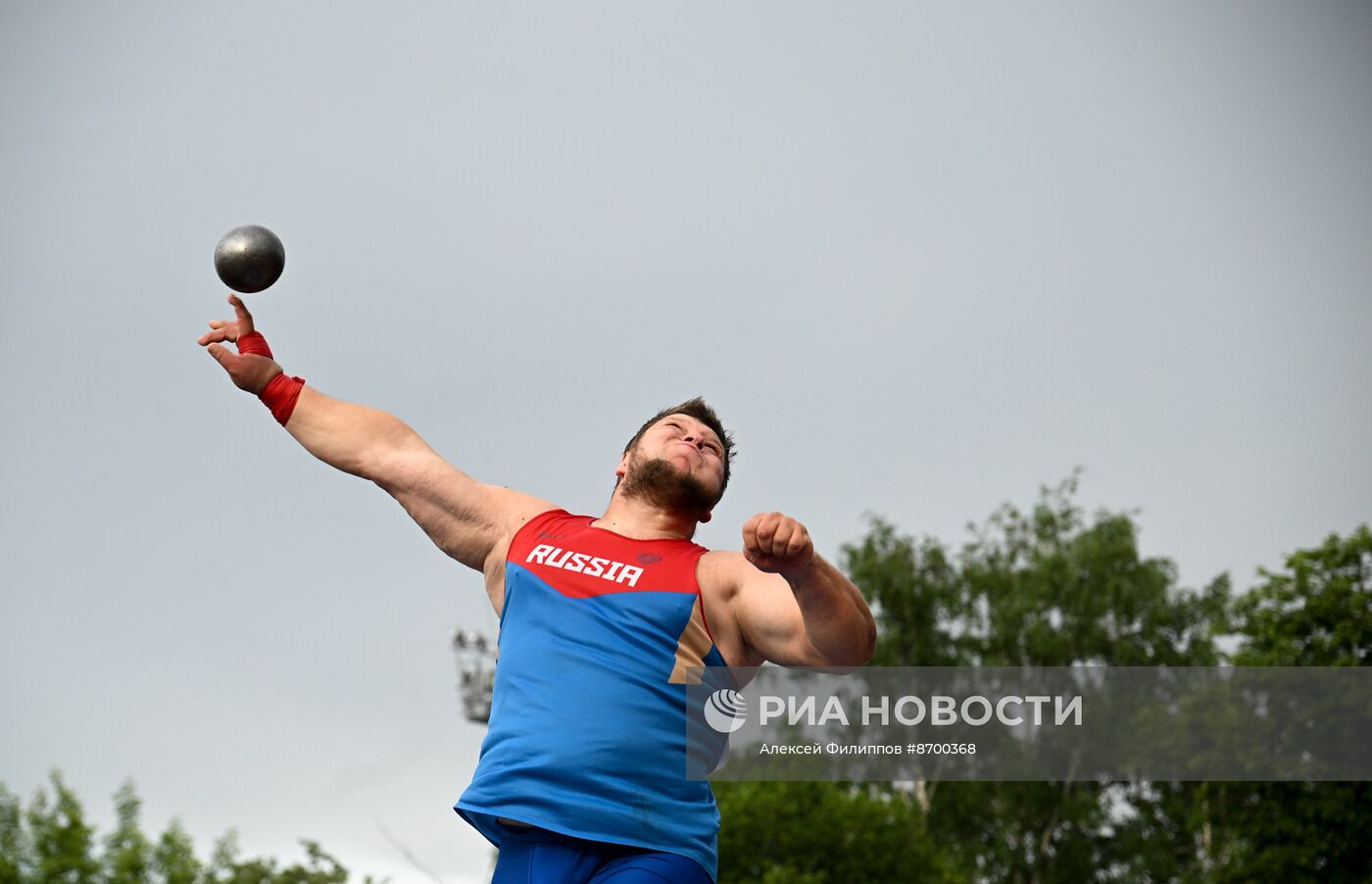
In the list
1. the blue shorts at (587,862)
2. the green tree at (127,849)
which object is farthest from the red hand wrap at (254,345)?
the green tree at (127,849)

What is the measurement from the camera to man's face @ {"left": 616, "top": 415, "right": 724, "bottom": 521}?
4812 mm

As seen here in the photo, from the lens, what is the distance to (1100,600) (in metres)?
37.2

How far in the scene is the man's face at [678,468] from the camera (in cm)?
481

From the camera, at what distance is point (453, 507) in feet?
16.2

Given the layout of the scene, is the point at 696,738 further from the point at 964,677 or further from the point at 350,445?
the point at 964,677

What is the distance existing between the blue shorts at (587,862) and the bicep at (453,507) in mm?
1136

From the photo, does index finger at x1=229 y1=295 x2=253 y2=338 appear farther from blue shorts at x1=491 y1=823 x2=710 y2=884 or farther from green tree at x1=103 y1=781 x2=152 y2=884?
green tree at x1=103 y1=781 x2=152 y2=884

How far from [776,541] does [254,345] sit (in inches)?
101

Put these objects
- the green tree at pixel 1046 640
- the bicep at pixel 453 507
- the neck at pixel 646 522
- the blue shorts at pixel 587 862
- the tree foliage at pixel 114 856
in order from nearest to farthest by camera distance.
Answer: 1. the blue shorts at pixel 587 862
2. the neck at pixel 646 522
3. the bicep at pixel 453 507
4. the tree foliage at pixel 114 856
5. the green tree at pixel 1046 640

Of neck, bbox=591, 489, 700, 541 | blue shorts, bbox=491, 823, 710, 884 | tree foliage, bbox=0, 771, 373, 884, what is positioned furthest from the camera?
tree foliage, bbox=0, 771, 373, 884

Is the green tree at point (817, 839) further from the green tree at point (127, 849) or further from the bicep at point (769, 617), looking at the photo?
the bicep at point (769, 617)

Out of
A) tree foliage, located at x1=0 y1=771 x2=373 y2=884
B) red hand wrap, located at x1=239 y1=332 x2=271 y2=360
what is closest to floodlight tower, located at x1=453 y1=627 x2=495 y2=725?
tree foliage, located at x1=0 y1=771 x2=373 y2=884

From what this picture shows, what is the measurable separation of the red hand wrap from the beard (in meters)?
1.61

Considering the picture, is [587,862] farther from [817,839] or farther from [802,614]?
[817,839]
